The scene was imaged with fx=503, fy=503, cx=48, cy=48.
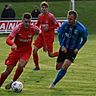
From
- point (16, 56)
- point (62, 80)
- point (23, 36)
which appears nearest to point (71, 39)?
point (23, 36)

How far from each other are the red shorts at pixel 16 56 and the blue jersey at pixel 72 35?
100 centimetres

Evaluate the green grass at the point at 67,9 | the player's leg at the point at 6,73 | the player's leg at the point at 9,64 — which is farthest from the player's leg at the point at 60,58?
the green grass at the point at 67,9

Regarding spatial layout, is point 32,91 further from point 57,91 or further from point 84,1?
point 84,1

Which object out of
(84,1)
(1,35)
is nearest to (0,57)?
(1,35)

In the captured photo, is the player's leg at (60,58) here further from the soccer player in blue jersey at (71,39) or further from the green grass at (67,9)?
the green grass at (67,9)

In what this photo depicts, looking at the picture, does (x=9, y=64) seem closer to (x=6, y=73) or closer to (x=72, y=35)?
(x=6, y=73)

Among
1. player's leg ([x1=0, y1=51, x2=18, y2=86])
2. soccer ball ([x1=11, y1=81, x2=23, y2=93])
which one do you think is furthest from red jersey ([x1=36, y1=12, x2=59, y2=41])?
soccer ball ([x1=11, y1=81, x2=23, y2=93])

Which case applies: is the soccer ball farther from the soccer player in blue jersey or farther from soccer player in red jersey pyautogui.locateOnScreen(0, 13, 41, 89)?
the soccer player in blue jersey

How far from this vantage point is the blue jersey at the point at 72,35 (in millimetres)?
12930

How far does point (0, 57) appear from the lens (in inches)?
815

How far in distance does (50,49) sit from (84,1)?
35.3m

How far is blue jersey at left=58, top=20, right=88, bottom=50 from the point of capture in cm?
1293

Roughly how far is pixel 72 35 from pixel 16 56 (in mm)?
1557

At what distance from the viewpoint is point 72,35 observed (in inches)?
511
